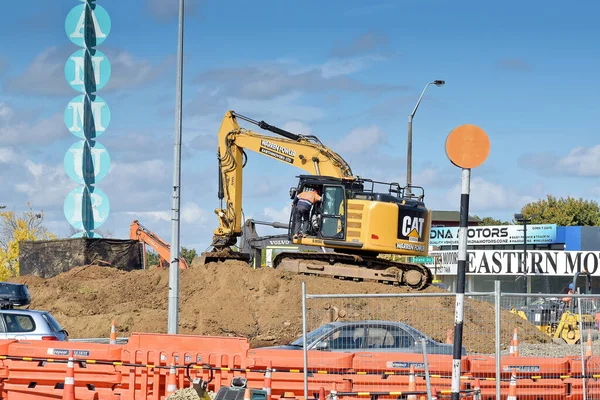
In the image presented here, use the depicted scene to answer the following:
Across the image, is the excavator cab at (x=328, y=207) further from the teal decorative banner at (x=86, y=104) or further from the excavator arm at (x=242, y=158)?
the teal decorative banner at (x=86, y=104)

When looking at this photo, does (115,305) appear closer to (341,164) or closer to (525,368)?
(341,164)

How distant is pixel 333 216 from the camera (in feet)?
91.9

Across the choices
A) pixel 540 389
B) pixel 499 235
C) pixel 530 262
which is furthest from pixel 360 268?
pixel 499 235

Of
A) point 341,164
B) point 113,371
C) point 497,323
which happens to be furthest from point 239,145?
point 497,323

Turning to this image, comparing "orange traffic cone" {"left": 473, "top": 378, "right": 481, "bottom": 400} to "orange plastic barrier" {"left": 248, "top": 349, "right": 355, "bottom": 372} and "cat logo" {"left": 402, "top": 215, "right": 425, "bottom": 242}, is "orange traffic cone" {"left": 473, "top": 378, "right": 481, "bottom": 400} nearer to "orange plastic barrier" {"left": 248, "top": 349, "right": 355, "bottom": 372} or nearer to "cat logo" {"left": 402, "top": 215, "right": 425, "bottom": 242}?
"orange plastic barrier" {"left": 248, "top": 349, "right": 355, "bottom": 372}

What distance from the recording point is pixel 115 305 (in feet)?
100

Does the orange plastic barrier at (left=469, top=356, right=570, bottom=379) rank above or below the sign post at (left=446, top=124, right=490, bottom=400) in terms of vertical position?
below

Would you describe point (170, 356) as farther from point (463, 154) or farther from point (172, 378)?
point (463, 154)

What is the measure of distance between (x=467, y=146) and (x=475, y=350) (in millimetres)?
5170

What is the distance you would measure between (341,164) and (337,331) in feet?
53.9

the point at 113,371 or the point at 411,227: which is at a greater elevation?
the point at 411,227

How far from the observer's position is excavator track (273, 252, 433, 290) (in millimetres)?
28547

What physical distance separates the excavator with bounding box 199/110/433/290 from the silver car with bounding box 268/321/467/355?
45.3ft

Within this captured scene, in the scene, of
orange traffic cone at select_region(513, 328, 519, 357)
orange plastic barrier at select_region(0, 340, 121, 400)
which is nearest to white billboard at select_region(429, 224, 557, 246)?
orange traffic cone at select_region(513, 328, 519, 357)
